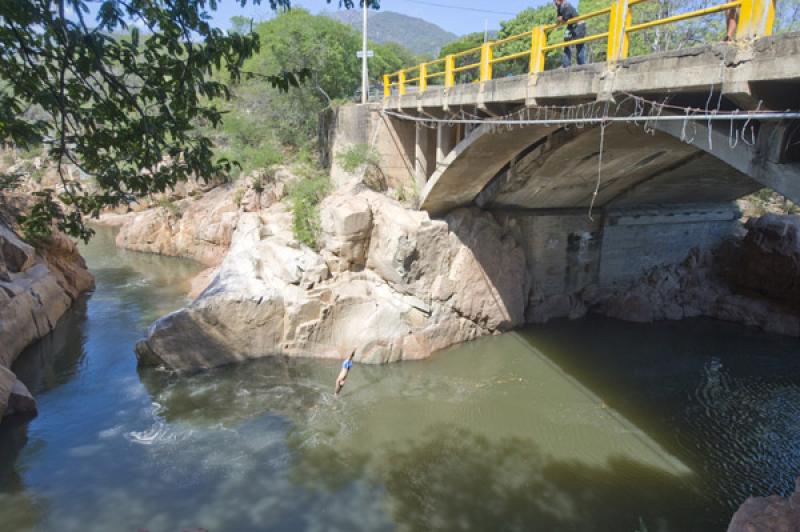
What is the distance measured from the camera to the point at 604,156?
11.1 m

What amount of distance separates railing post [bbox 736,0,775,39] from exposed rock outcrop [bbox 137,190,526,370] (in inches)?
337

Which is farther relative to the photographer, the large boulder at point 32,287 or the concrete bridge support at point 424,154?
the concrete bridge support at point 424,154

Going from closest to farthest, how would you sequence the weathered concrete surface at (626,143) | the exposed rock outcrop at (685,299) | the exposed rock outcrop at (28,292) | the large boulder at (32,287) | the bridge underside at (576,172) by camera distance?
the weathered concrete surface at (626,143), the exposed rock outcrop at (28,292), the bridge underside at (576,172), the large boulder at (32,287), the exposed rock outcrop at (685,299)

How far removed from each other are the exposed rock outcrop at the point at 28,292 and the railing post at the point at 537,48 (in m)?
10.2

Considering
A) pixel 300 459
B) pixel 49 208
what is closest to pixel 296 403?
pixel 300 459

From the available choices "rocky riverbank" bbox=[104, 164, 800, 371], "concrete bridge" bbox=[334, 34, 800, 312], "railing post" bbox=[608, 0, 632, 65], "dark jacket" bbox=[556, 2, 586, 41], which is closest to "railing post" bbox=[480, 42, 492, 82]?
"concrete bridge" bbox=[334, 34, 800, 312]

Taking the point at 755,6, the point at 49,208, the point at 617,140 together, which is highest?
the point at 755,6

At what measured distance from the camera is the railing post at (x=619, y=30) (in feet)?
20.0

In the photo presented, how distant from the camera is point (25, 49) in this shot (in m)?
3.72

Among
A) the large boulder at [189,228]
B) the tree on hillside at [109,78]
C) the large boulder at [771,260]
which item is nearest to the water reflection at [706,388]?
the large boulder at [771,260]

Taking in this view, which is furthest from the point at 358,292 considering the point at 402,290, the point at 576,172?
the point at 576,172

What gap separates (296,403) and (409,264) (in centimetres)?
436

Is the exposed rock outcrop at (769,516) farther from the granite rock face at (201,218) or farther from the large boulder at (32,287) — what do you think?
the granite rock face at (201,218)

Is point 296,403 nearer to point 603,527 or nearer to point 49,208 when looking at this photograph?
point 603,527
